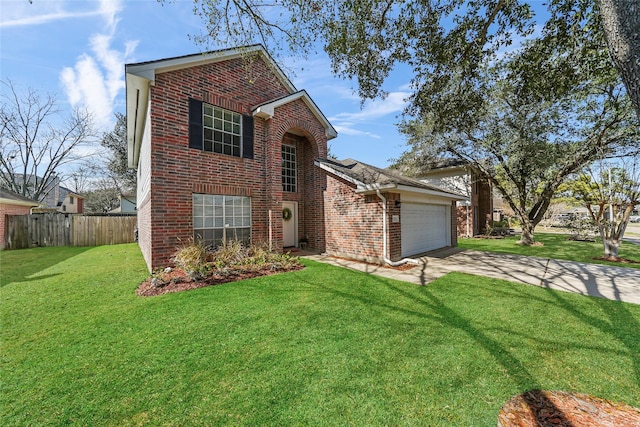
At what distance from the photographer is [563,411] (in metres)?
2.22

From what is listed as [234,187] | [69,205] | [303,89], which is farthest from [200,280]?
[69,205]

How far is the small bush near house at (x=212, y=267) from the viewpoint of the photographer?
232 inches

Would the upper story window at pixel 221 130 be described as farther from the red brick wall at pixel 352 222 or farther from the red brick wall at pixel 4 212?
the red brick wall at pixel 4 212

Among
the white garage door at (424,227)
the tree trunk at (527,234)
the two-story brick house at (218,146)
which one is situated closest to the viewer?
the two-story brick house at (218,146)

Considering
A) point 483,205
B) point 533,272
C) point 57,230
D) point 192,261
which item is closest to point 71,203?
point 57,230

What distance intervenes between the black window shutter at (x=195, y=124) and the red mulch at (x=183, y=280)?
155 inches

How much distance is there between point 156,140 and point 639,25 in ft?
29.5

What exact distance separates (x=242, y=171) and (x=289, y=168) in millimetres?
2904

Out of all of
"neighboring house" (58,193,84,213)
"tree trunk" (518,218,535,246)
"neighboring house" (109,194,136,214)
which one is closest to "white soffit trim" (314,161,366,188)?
"tree trunk" (518,218,535,246)

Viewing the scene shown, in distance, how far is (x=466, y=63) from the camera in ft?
20.5

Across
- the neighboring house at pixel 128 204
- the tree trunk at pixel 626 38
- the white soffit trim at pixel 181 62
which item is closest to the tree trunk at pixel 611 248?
the tree trunk at pixel 626 38

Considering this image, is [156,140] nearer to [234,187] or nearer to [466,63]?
[234,187]

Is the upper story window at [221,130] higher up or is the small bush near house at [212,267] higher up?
the upper story window at [221,130]

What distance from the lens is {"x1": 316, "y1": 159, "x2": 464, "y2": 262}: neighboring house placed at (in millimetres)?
8258
